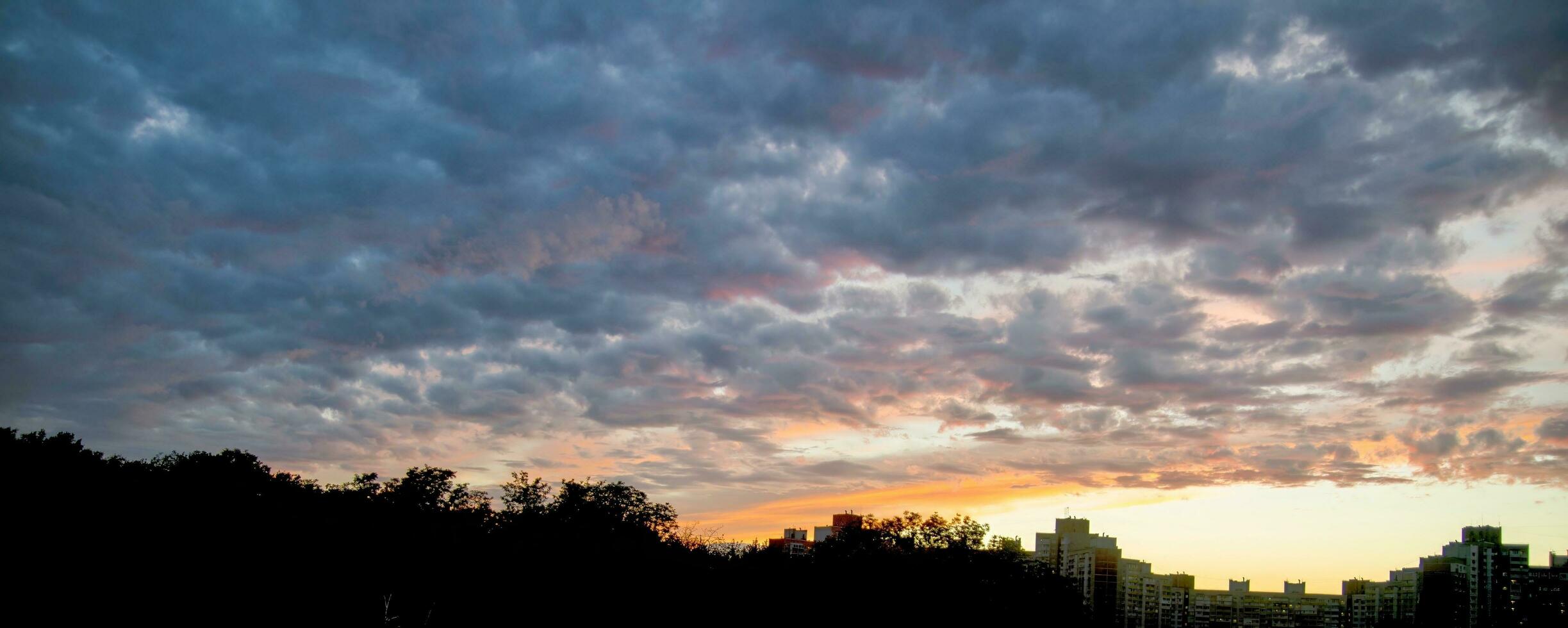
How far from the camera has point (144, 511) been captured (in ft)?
98.4

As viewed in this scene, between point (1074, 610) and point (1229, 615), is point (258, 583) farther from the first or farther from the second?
point (1229, 615)

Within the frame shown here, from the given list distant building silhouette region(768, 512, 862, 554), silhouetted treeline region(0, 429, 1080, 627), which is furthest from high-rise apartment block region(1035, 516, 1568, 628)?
silhouetted treeline region(0, 429, 1080, 627)

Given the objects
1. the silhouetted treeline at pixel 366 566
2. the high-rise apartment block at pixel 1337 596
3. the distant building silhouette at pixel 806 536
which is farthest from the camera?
the high-rise apartment block at pixel 1337 596

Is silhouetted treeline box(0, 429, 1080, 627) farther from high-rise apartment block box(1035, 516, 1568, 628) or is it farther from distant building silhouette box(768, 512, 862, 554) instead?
high-rise apartment block box(1035, 516, 1568, 628)

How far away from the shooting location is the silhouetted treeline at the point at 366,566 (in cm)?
2647

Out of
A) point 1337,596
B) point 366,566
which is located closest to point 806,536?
point 1337,596

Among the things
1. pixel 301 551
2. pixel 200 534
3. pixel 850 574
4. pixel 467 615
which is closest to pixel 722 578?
pixel 850 574

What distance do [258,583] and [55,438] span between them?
1812 centimetres

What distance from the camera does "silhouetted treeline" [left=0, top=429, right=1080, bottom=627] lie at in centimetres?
2647

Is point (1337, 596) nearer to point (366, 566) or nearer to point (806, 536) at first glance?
point (806, 536)

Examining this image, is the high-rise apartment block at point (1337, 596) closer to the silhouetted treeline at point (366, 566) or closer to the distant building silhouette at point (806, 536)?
the distant building silhouette at point (806, 536)

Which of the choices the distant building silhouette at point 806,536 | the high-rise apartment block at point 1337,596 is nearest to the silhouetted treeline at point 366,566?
the distant building silhouette at point 806,536

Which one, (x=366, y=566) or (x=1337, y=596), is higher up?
(x=366, y=566)

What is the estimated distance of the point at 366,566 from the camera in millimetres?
33469
